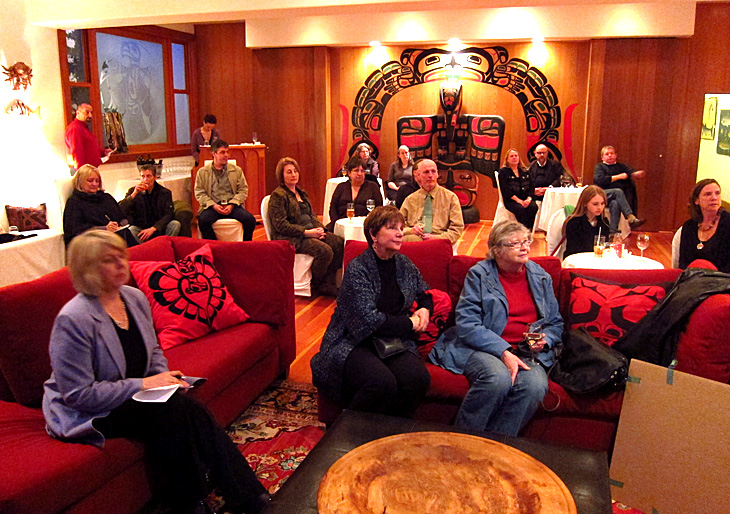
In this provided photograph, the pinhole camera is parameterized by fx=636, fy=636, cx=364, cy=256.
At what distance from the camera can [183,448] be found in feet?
A: 7.69

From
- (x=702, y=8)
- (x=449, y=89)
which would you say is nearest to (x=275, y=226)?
(x=449, y=89)

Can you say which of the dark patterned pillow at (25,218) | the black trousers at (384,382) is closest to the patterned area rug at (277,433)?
the black trousers at (384,382)

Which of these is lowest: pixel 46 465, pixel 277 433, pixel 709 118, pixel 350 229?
pixel 277 433

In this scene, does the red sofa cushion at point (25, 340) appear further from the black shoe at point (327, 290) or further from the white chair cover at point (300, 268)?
the black shoe at point (327, 290)

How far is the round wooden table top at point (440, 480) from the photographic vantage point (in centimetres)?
185

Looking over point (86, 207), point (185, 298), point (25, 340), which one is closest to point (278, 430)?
point (185, 298)

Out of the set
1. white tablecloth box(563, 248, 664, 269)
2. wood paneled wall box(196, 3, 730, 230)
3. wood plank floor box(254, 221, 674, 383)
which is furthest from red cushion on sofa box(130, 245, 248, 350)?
wood paneled wall box(196, 3, 730, 230)

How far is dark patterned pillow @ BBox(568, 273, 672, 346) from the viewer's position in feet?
9.89

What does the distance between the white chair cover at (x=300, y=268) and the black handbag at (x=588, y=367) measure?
2905 millimetres

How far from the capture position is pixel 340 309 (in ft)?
9.87

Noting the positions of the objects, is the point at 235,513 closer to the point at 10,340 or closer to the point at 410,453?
the point at 410,453

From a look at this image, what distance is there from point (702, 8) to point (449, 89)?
322cm

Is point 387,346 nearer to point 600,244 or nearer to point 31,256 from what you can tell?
point 600,244

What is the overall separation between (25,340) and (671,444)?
8.51 ft
